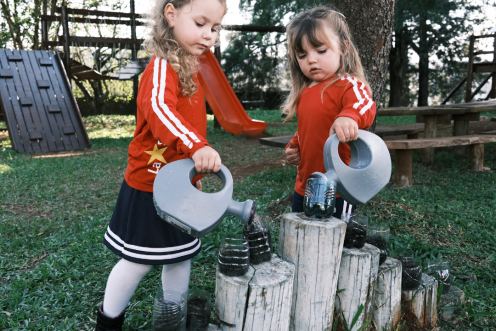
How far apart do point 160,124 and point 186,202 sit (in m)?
0.29

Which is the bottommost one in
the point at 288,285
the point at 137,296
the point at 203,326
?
the point at 137,296

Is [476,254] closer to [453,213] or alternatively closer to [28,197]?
[453,213]

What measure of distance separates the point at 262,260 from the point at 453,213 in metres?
2.26

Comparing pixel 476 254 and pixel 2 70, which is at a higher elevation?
pixel 2 70

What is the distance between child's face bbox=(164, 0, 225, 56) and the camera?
1.44 m

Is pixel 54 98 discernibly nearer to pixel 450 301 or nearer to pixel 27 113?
pixel 27 113

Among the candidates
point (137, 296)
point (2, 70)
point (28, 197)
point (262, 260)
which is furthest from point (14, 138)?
point (262, 260)

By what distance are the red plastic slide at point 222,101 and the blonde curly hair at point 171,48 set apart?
5921 millimetres

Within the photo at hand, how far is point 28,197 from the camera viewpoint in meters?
3.83

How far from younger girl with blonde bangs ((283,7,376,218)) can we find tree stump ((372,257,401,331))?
12.2 inches

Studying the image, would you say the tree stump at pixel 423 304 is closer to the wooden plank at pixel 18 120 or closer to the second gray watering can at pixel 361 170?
the second gray watering can at pixel 361 170

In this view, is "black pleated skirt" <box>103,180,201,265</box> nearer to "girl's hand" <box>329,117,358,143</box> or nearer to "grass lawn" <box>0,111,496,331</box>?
"grass lawn" <box>0,111,496,331</box>

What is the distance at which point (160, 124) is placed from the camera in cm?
131

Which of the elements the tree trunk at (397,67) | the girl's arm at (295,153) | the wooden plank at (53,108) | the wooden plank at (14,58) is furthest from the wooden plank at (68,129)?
the tree trunk at (397,67)
